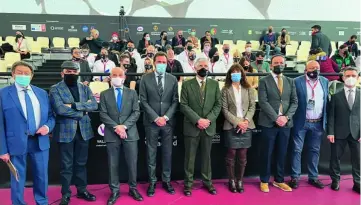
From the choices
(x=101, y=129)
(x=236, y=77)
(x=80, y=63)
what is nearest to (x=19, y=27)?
(x=80, y=63)

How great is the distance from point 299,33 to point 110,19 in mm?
8077

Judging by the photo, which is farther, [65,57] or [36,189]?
[65,57]

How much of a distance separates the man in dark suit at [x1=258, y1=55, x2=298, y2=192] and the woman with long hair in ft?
0.60

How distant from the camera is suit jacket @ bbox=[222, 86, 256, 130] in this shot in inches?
162

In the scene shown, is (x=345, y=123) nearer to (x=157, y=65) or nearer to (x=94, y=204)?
(x=157, y=65)

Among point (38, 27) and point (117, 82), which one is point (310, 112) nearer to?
point (117, 82)

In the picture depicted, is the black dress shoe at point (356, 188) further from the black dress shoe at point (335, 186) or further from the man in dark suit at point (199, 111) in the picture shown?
the man in dark suit at point (199, 111)

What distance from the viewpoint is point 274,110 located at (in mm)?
4164

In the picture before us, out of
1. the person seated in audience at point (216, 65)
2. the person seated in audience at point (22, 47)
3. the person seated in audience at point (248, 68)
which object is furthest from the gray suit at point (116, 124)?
the person seated in audience at point (22, 47)

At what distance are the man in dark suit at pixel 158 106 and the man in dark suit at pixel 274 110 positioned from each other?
1.16 meters

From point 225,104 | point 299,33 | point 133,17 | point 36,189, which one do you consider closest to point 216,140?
point 225,104

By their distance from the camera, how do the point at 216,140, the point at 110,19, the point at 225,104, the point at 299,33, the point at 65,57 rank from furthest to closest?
the point at 299,33, the point at 110,19, the point at 65,57, the point at 216,140, the point at 225,104

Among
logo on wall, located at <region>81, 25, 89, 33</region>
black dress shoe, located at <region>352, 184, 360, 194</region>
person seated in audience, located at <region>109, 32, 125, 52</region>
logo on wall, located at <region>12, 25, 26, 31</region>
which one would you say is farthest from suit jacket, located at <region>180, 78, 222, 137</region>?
logo on wall, located at <region>12, 25, 26, 31</region>

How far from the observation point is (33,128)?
338 centimetres
